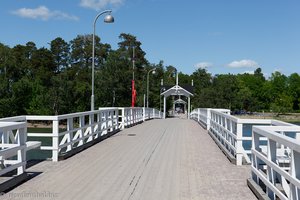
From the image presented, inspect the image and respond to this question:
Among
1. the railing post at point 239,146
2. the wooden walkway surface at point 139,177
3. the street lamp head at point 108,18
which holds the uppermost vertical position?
the street lamp head at point 108,18

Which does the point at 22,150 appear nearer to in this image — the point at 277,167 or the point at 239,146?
the point at 277,167

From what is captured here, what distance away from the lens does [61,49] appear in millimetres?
101188

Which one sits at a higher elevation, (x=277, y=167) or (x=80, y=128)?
(x=80, y=128)

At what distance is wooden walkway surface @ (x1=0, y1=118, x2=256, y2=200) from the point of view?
7195mm

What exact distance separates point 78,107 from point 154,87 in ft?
54.5

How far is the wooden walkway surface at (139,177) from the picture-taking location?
7195mm

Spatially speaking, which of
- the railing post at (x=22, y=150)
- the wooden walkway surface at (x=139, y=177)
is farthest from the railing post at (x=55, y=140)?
the railing post at (x=22, y=150)

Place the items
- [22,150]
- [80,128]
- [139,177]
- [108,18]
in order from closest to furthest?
[22,150] < [139,177] < [80,128] < [108,18]

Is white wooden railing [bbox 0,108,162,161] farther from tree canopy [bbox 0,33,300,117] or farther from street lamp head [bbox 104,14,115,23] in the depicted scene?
tree canopy [bbox 0,33,300,117]

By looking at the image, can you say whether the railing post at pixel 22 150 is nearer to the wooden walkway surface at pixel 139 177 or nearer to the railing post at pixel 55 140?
the wooden walkway surface at pixel 139 177

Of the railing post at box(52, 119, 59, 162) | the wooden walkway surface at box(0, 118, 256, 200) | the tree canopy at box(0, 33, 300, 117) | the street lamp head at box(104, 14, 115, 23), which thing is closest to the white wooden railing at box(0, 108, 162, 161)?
the railing post at box(52, 119, 59, 162)

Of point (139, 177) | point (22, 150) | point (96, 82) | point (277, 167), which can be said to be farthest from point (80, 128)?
point (96, 82)

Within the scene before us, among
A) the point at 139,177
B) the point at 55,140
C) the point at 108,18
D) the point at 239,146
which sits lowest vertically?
the point at 139,177

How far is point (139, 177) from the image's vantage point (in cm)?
863
